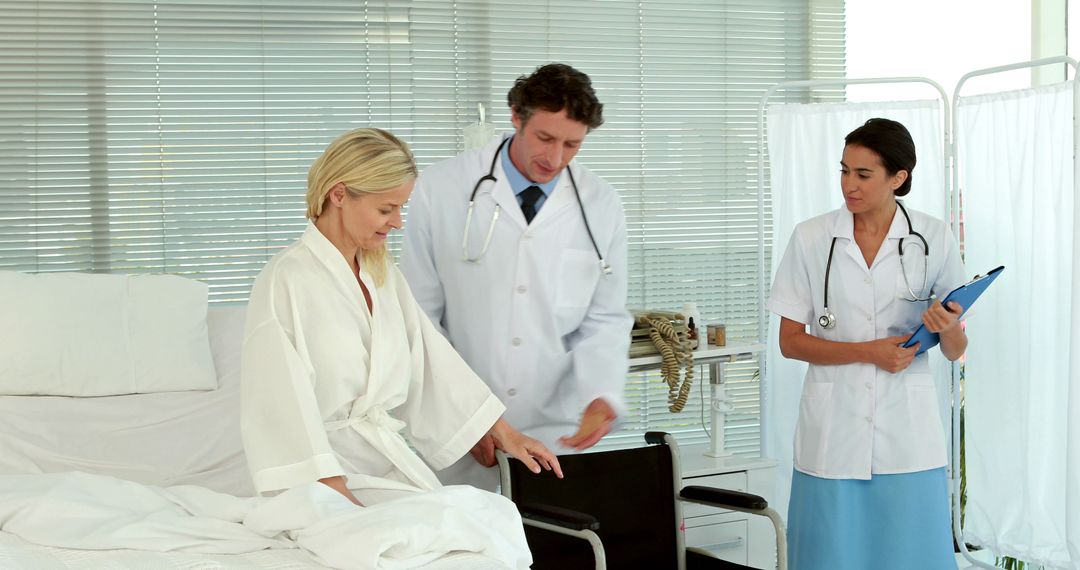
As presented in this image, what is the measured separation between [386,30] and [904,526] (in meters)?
2.50

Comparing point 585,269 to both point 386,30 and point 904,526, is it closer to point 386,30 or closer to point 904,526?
point 904,526

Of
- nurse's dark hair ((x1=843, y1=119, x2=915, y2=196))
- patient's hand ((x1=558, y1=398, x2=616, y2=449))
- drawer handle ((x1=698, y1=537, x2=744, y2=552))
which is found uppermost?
nurse's dark hair ((x1=843, y1=119, x2=915, y2=196))

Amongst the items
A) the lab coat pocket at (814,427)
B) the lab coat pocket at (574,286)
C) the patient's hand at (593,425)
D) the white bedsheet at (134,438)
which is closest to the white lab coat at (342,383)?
the patient's hand at (593,425)

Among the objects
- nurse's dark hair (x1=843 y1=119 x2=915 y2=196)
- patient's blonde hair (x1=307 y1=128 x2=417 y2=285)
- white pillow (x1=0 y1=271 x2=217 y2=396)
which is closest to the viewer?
patient's blonde hair (x1=307 y1=128 x2=417 y2=285)

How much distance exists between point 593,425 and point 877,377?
946 millimetres

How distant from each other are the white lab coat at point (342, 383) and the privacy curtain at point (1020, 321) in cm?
201

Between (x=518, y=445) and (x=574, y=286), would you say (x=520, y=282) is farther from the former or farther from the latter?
(x=518, y=445)

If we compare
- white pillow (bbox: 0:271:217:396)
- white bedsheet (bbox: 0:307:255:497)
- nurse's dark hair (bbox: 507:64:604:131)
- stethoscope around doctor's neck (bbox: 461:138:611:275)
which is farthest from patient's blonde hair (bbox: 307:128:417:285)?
white pillow (bbox: 0:271:217:396)

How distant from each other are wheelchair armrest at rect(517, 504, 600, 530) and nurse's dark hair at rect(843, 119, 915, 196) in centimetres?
130

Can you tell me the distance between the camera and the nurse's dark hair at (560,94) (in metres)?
2.21

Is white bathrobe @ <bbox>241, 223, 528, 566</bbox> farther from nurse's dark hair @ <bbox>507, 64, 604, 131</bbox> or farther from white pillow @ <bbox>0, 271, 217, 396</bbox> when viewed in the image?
white pillow @ <bbox>0, 271, 217, 396</bbox>

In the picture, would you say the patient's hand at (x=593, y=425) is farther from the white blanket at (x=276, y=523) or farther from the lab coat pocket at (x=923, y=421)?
the lab coat pocket at (x=923, y=421)

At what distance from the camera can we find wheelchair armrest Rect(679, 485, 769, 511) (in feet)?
8.23

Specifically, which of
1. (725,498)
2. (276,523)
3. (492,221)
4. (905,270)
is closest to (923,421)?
(905,270)
